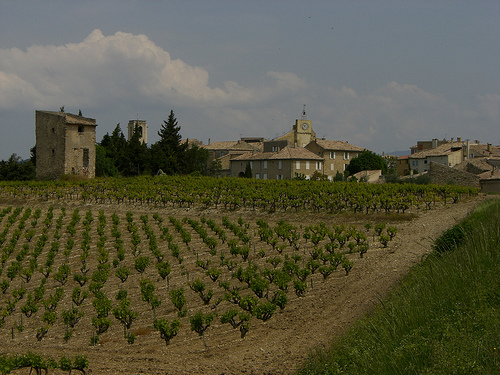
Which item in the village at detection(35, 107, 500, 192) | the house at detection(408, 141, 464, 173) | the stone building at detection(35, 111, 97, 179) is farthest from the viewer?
the house at detection(408, 141, 464, 173)

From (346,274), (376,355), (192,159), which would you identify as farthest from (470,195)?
(192,159)

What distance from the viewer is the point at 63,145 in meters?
53.3

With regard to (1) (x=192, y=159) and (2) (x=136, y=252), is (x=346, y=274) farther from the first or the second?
(1) (x=192, y=159)

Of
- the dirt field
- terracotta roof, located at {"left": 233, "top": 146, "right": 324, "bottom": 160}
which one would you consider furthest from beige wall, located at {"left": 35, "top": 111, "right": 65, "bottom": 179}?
the dirt field

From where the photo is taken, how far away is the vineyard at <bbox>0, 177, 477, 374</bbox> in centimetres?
1341

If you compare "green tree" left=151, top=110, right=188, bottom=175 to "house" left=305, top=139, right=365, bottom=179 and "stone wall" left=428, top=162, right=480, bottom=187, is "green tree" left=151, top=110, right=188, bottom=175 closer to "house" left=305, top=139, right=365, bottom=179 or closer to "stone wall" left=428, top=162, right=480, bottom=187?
"house" left=305, top=139, right=365, bottom=179

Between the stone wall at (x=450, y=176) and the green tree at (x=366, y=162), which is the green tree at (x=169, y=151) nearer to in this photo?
the green tree at (x=366, y=162)

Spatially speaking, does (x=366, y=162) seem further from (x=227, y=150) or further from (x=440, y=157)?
(x=227, y=150)

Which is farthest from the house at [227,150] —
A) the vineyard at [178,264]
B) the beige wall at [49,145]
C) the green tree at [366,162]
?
the vineyard at [178,264]

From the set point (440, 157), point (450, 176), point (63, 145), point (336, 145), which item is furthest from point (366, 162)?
point (63, 145)

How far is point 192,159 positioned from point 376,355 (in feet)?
206

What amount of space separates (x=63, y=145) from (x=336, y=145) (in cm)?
3361

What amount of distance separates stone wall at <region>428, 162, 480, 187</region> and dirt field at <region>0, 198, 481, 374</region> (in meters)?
29.6

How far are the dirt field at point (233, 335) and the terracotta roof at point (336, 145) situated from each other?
48.8 m
